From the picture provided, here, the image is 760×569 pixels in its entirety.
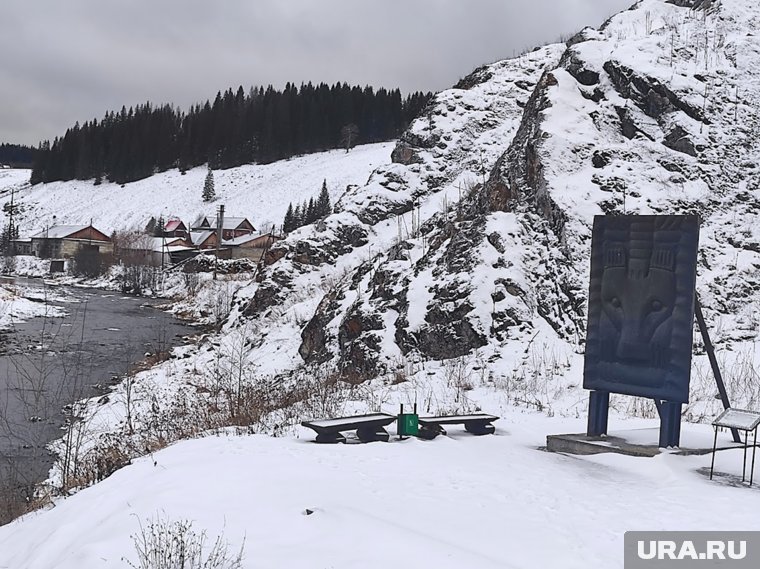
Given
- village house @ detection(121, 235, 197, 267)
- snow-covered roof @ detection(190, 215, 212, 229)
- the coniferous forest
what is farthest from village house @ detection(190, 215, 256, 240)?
the coniferous forest

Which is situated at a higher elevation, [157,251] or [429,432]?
[157,251]

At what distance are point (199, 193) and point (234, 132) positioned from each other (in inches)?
588

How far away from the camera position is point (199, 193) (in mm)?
90125

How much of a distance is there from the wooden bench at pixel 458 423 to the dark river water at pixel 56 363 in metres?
4.59

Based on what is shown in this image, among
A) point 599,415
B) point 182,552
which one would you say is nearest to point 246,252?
point 599,415

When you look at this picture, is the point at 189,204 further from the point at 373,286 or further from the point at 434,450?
the point at 434,450

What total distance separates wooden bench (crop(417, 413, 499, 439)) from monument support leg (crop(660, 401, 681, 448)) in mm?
1959

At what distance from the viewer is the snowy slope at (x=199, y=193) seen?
258 ft

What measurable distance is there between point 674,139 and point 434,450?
1159 centimetres

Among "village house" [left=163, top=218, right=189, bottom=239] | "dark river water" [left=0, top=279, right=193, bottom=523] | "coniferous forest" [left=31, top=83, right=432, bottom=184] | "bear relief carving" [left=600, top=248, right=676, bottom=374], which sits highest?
"coniferous forest" [left=31, top=83, right=432, bottom=184]

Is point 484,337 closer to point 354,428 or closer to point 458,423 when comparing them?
point 458,423

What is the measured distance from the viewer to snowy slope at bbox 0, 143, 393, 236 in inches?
3093

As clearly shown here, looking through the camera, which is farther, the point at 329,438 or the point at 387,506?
the point at 329,438

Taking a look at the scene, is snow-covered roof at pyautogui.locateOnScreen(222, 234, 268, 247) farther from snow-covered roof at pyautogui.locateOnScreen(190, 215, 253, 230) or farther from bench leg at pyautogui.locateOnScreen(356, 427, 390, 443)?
bench leg at pyautogui.locateOnScreen(356, 427, 390, 443)
